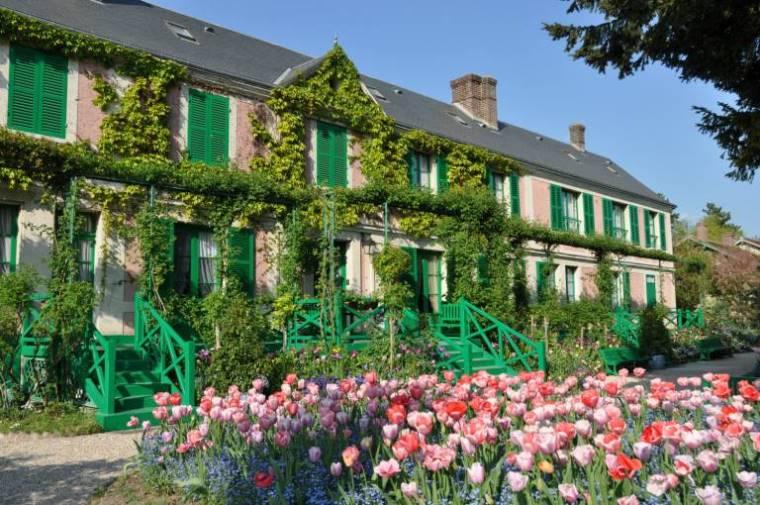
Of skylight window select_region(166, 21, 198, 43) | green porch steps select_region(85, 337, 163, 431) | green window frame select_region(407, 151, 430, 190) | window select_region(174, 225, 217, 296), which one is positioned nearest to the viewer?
green porch steps select_region(85, 337, 163, 431)

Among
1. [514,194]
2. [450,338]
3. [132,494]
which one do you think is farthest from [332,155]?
[132,494]

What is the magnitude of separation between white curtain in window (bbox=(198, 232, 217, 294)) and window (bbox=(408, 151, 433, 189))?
513 cm

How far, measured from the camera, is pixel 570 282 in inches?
747

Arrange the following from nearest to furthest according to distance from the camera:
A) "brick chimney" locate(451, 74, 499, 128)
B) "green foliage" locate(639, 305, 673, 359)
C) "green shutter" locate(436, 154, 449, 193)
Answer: "green foliage" locate(639, 305, 673, 359) → "green shutter" locate(436, 154, 449, 193) → "brick chimney" locate(451, 74, 499, 128)

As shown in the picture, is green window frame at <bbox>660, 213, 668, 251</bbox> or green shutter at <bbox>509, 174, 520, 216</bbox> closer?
green shutter at <bbox>509, 174, 520, 216</bbox>

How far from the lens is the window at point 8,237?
8.88m

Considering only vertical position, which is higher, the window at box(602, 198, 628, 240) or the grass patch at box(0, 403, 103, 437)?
the window at box(602, 198, 628, 240)

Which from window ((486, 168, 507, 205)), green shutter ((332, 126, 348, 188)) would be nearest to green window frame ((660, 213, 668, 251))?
window ((486, 168, 507, 205))

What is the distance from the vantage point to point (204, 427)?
11.6ft

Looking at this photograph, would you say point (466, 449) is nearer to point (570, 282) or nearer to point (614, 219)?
point (570, 282)

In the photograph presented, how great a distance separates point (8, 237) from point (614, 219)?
18.4 m

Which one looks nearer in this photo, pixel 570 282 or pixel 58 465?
pixel 58 465

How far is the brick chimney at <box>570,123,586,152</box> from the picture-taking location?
992 inches

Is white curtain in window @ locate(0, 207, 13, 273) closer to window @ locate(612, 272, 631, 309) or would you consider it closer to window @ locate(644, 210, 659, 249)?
window @ locate(612, 272, 631, 309)
